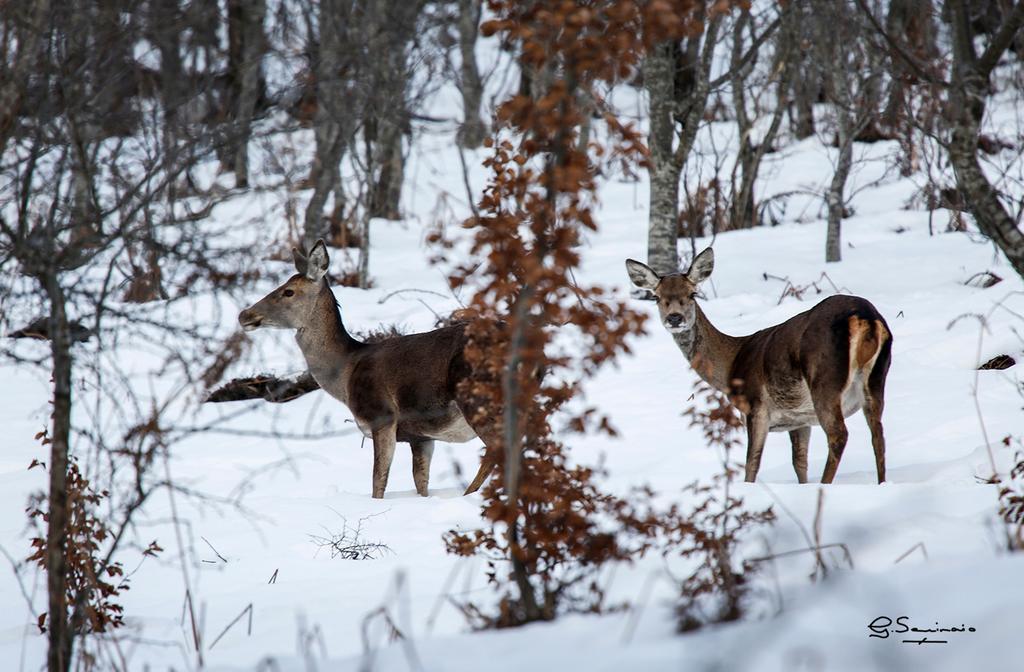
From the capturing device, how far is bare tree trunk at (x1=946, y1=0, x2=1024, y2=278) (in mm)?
4613

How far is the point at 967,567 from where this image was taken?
117 inches

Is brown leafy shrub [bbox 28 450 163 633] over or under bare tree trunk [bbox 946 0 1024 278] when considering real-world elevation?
under

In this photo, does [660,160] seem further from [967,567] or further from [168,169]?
[967,567]

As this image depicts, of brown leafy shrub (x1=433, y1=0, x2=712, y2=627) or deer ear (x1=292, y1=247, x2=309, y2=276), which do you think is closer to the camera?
brown leafy shrub (x1=433, y1=0, x2=712, y2=627)

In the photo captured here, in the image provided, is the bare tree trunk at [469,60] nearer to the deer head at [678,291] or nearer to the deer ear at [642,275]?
the deer ear at [642,275]

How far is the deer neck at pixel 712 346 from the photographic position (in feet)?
26.3

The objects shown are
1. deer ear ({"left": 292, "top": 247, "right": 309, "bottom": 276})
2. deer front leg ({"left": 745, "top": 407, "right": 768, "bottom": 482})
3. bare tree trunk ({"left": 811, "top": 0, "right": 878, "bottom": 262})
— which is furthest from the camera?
bare tree trunk ({"left": 811, "top": 0, "right": 878, "bottom": 262})

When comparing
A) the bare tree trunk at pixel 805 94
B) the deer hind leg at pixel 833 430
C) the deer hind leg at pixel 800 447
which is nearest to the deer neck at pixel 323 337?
the deer hind leg at pixel 800 447

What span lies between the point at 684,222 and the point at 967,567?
11713 millimetres

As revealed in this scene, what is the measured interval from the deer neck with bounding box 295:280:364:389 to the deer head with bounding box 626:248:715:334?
2415 mm

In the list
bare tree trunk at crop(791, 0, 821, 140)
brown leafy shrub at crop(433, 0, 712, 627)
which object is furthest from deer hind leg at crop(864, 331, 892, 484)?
bare tree trunk at crop(791, 0, 821, 140)

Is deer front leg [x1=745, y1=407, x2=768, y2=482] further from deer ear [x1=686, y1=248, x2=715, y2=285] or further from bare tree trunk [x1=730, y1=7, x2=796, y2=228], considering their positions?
bare tree trunk [x1=730, y1=7, x2=796, y2=228]

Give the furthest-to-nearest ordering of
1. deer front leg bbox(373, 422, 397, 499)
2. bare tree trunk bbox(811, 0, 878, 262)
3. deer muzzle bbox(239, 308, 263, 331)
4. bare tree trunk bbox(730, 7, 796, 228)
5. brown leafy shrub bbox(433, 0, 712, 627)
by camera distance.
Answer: bare tree trunk bbox(730, 7, 796, 228), bare tree trunk bbox(811, 0, 878, 262), deer muzzle bbox(239, 308, 263, 331), deer front leg bbox(373, 422, 397, 499), brown leafy shrub bbox(433, 0, 712, 627)
